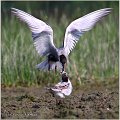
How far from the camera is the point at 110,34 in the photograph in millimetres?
11281

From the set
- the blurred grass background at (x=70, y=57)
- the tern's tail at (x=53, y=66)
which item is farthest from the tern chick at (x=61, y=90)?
the blurred grass background at (x=70, y=57)

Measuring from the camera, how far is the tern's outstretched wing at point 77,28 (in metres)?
7.46

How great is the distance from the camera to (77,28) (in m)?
7.59

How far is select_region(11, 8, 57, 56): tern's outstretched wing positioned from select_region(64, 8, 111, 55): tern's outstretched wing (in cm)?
22

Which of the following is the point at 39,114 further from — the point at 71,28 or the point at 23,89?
the point at 23,89

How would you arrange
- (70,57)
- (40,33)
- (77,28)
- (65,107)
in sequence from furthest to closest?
(70,57) < (77,28) < (40,33) < (65,107)

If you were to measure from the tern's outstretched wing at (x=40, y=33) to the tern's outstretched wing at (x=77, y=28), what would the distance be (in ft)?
0.73

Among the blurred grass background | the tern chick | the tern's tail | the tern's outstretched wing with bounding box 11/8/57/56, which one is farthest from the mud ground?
the blurred grass background

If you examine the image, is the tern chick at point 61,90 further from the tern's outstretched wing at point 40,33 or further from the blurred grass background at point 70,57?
the blurred grass background at point 70,57

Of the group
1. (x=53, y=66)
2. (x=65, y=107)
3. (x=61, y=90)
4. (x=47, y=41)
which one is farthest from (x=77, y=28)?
(x=65, y=107)

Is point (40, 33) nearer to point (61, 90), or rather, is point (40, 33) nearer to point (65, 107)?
point (61, 90)

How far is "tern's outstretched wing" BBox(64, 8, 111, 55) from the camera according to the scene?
746 centimetres

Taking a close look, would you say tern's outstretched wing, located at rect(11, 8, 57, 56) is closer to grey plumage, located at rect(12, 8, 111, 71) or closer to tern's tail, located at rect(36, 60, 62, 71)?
grey plumage, located at rect(12, 8, 111, 71)

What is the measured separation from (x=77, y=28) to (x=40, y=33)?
0.59m
